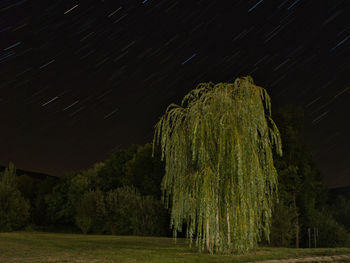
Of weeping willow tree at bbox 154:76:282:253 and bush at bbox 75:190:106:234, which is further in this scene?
bush at bbox 75:190:106:234

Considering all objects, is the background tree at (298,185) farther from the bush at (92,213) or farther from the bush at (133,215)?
the bush at (92,213)

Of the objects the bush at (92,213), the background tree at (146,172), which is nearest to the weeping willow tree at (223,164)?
the bush at (92,213)

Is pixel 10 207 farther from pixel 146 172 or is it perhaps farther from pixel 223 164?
pixel 223 164

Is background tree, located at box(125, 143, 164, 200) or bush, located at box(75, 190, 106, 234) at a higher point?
background tree, located at box(125, 143, 164, 200)

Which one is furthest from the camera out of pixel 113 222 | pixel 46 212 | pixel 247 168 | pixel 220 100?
pixel 46 212

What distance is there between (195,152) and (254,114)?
223 centimetres

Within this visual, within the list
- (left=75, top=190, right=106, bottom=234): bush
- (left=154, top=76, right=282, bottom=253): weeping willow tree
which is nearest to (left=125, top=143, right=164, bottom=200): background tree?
(left=75, top=190, right=106, bottom=234): bush

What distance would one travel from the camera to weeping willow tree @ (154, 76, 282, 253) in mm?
10211

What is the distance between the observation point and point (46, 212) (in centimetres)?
4050

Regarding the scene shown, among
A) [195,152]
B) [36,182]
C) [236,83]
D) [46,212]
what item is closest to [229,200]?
[195,152]

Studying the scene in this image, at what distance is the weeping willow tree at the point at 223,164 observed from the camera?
10.2 metres

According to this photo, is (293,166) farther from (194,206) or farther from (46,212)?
(46,212)

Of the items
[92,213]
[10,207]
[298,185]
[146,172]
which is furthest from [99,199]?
[298,185]

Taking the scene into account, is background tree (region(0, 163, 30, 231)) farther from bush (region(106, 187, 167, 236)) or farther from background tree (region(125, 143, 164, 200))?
background tree (region(125, 143, 164, 200))
